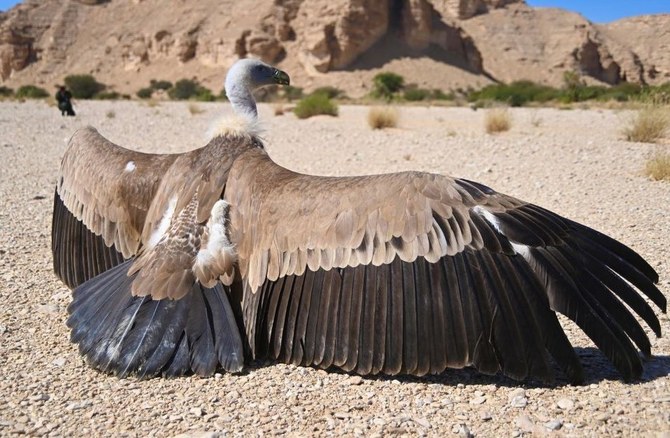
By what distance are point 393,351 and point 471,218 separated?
0.80 m

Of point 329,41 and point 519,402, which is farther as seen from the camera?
point 329,41

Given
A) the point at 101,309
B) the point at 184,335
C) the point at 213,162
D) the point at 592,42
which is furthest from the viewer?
the point at 592,42

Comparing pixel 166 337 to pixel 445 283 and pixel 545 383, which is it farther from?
pixel 545 383

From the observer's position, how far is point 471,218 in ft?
11.1

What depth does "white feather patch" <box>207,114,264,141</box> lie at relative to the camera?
4688 mm

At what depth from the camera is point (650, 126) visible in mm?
13633

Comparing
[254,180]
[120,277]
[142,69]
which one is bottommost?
[142,69]

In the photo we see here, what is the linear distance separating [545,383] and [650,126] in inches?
466

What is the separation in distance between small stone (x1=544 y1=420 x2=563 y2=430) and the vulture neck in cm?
302

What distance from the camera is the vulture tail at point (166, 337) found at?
143 inches

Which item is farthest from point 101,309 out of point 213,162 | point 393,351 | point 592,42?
point 592,42

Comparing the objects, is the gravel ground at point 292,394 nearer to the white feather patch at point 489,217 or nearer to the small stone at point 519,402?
the small stone at point 519,402

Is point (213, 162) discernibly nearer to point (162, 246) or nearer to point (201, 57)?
point (162, 246)

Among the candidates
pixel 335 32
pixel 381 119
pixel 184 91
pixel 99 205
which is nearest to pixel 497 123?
pixel 381 119
